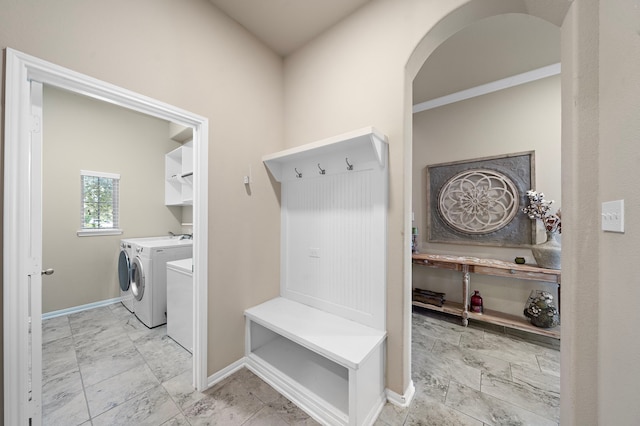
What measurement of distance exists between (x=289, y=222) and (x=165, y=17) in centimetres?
179

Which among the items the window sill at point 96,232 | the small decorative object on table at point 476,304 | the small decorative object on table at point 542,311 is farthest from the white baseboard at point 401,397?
the window sill at point 96,232

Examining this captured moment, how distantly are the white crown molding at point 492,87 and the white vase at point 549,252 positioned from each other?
5.71 feet

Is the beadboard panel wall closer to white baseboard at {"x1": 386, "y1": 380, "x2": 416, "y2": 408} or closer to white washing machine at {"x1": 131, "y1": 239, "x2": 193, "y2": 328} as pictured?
white baseboard at {"x1": 386, "y1": 380, "x2": 416, "y2": 408}

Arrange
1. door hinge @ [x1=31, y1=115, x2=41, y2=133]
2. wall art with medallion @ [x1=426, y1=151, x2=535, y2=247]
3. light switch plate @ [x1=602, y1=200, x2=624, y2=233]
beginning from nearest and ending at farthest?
1. light switch plate @ [x1=602, y1=200, x2=624, y2=233]
2. door hinge @ [x1=31, y1=115, x2=41, y2=133]
3. wall art with medallion @ [x1=426, y1=151, x2=535, y2=247]

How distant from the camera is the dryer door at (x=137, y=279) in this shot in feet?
8.88

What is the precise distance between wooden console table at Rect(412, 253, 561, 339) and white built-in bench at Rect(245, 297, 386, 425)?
5.24ft

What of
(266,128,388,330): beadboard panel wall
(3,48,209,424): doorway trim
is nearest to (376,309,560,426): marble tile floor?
(266,128,388,330): beadboard panel wall

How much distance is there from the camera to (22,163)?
42.6 inches

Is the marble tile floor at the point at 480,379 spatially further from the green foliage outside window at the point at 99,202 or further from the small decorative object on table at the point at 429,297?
the green foliage outside window at the point at 99,202

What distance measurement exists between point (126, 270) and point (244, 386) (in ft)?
8.25

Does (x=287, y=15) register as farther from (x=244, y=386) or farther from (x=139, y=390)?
(x=139, y=390)

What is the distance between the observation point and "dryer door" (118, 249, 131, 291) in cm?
304

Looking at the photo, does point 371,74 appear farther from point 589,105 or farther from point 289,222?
point 289,222

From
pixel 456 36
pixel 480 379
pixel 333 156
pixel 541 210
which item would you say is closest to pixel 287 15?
pixel 333 156
